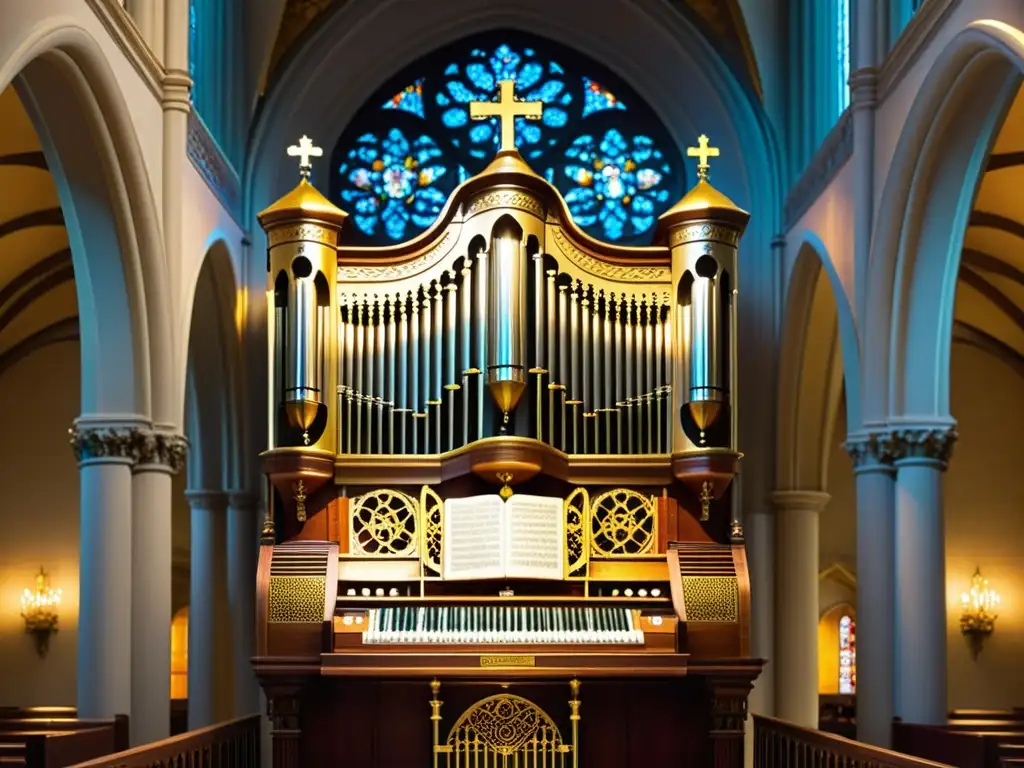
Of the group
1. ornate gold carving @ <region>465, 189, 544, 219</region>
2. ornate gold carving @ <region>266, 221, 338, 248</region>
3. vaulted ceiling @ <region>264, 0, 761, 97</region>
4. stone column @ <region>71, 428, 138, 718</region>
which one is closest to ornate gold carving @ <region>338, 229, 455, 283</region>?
ornate gold carving @ <region>266, 221, 338, 248</region>

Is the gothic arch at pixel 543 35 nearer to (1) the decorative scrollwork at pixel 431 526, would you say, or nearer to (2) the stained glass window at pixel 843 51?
(2) the stained glass window at pixel 843 51

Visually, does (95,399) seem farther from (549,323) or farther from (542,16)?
(542,16)

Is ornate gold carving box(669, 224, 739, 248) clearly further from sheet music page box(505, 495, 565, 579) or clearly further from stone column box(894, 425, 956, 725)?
sheet music page box(505, 495, 565, 579)

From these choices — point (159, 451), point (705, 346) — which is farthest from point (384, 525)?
point (705, 346)

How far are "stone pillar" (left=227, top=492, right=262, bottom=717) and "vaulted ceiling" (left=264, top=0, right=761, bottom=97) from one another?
175 inches

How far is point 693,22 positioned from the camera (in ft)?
59.1

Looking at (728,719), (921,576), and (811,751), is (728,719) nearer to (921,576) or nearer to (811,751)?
(811,751)

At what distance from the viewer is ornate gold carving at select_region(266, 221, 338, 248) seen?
12.6 meters

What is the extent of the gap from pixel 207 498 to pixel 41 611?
4.83 metres

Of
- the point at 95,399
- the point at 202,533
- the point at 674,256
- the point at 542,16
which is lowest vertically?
the point at 202,533

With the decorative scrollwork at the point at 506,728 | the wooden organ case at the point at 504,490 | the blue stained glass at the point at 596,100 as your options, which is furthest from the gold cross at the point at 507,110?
the blue stained glass at the point at 596,100

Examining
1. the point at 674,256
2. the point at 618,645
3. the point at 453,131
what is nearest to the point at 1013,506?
the point at 453,131

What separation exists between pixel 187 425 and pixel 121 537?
539cm

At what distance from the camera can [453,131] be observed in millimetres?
19031
